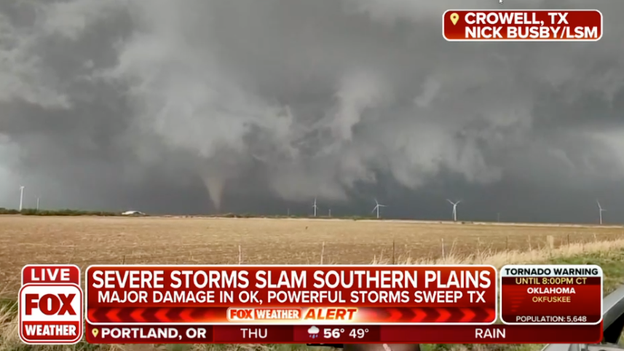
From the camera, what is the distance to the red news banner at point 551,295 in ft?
8.66

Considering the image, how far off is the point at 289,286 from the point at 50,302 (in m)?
1.22

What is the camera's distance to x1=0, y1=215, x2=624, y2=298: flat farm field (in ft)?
10.5

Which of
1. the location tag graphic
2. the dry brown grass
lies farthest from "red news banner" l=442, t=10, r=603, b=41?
the dry brown grass

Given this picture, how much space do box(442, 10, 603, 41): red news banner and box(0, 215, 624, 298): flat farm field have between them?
1.32m

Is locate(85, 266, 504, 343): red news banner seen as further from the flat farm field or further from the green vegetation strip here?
the green vegetation strip

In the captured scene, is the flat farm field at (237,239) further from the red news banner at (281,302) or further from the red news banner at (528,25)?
the red news banner at (528,25)

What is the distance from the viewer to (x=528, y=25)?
2855mm

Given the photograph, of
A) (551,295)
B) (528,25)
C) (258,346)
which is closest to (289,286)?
(258,346)

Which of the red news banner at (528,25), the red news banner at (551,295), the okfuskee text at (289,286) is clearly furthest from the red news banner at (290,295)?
the red news banner at (528,25)

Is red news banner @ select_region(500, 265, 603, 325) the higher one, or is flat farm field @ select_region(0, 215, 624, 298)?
flat farm field @ select_region(0, 215, 624, 298)

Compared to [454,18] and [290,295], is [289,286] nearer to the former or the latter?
[290,295]

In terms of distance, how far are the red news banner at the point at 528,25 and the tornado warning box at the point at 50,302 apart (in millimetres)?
2469

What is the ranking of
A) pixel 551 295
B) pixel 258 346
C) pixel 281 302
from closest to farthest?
1. pixel 281 302
2. pixel 551 295
3. pixel 258 346

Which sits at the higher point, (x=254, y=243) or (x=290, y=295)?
(x=254, y=243)
